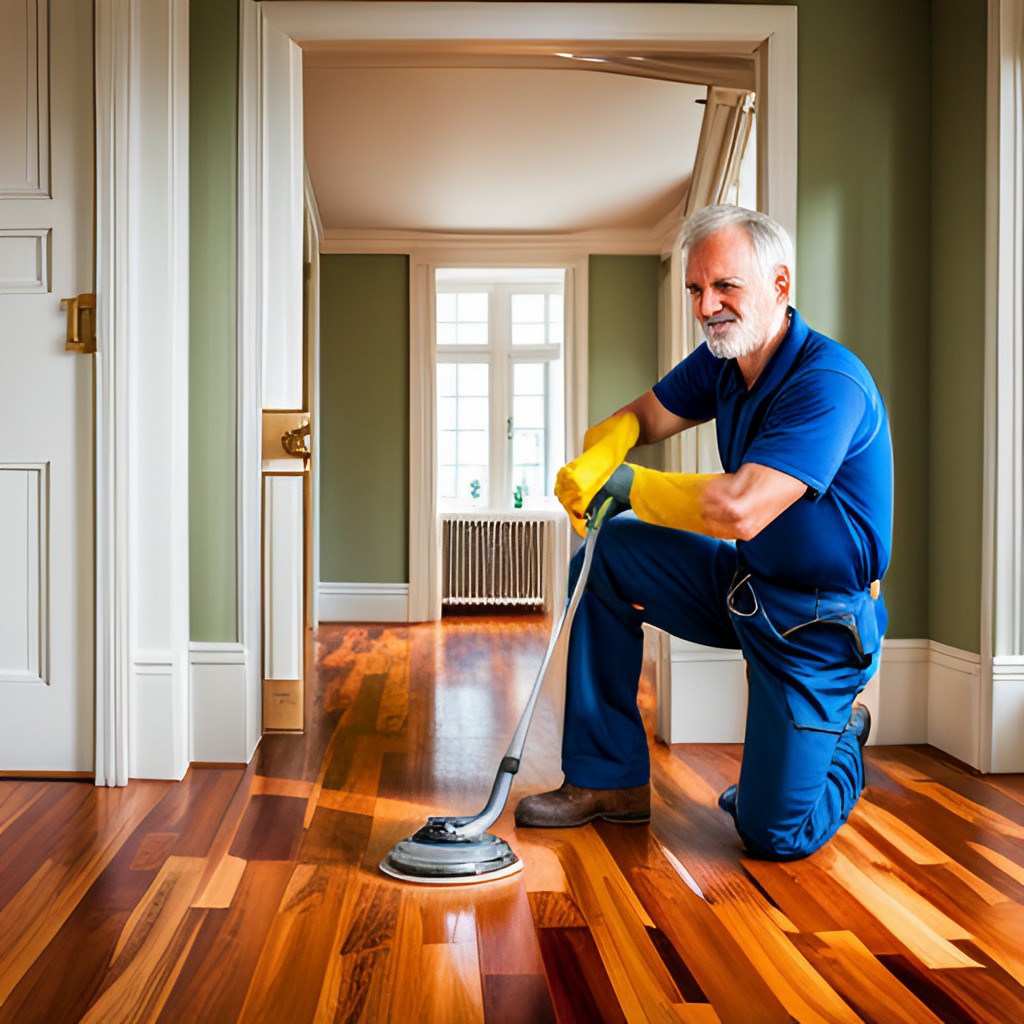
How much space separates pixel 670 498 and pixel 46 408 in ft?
5.12

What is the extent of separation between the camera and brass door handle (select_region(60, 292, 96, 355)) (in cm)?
249

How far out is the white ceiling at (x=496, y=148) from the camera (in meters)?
4.24

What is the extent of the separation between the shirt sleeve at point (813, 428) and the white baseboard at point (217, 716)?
1.49m

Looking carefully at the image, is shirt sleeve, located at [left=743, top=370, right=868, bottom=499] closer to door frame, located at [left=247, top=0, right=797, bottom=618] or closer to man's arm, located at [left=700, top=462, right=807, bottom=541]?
man's arm, located at [left=700, top=462, right=807, bottom=541]

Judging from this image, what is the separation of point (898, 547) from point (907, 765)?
608mm

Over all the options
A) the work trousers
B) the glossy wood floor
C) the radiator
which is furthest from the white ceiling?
the glossy wood floor

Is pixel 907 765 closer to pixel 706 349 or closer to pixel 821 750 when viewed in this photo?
pixel 821 750

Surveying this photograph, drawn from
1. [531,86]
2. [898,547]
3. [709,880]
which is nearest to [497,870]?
[709,880]

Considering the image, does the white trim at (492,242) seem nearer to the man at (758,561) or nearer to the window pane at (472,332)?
the window pane at (472,332)

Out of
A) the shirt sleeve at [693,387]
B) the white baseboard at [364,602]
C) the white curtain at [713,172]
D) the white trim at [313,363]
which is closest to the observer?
the shirt sleeve at [693,387]

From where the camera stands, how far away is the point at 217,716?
2.64 metres

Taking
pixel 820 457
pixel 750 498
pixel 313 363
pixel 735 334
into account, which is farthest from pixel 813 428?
pixel 313 363

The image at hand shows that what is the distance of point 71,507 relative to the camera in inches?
99.0

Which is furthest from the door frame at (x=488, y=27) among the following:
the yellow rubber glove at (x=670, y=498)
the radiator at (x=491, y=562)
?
the radiator at (x=491, y=562)
